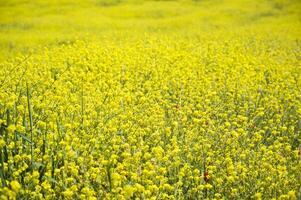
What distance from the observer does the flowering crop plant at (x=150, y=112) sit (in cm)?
459

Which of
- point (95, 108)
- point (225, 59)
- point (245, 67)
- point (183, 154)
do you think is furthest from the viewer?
point (225, 59)

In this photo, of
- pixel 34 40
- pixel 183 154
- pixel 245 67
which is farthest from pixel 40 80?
pixel 34 40

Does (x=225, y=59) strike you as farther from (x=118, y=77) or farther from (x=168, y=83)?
(x=118, y=77)

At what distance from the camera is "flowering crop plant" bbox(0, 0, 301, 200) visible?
459 centimetres

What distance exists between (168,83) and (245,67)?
7.31 feet

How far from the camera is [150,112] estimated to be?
6.57 meters

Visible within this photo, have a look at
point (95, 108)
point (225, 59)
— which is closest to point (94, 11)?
point (225, 59)

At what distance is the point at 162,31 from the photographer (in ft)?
60.4

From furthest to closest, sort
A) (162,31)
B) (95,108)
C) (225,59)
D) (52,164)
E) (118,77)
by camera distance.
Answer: (162,31)
(225,59)
(118,77)
(95,108)
(52,164)

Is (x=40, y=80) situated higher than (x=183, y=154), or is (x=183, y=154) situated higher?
(x=40, y=80)

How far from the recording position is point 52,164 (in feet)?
15.3

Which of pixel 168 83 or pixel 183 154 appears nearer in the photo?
pixel 183 154

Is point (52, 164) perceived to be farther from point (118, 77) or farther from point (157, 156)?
point (118, 77)

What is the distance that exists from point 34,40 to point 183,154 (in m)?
12.1
